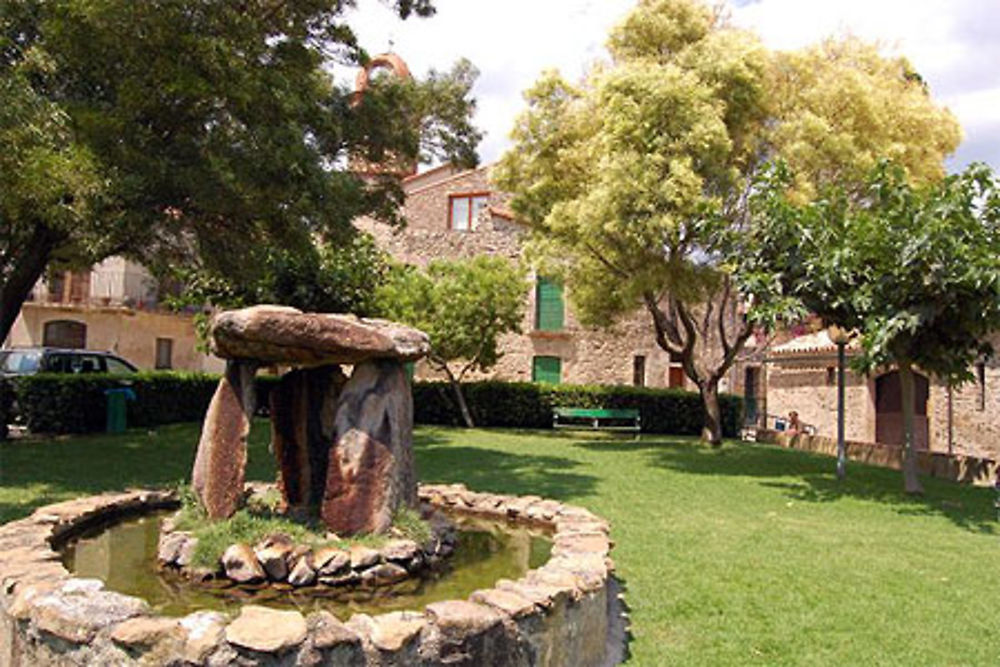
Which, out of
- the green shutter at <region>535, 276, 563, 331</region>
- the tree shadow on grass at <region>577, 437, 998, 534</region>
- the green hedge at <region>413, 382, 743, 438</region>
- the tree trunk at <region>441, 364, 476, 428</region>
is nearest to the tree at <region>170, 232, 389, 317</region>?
Result: the tree trunk at <region>441, 364, 476, 428</region>

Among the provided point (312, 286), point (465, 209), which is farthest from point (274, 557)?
point (465, 209)

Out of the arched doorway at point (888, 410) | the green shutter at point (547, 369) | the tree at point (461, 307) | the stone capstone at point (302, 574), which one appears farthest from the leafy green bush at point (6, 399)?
the arched doorway at point (888, 410)

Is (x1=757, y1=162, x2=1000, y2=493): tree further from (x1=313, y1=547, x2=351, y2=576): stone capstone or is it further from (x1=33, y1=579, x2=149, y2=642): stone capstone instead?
(x1=33, y1=579, x2=149, y2=642): stone capstone

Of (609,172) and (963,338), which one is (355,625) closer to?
(963,338)


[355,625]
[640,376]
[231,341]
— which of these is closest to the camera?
[355,625]

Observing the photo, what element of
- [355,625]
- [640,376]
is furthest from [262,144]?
[640,376]

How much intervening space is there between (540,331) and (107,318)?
630 inches

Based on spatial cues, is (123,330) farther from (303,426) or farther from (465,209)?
(303,426)

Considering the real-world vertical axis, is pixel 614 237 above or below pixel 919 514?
above

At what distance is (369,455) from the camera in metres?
5.20

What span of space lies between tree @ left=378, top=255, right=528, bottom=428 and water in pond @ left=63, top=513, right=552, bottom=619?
41.1ft

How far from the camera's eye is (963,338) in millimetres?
10133

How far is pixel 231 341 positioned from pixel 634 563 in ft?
12.7

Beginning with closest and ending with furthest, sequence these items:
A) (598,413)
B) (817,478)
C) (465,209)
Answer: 1. (817,478)
2. (598,413)
3. (465,209)
